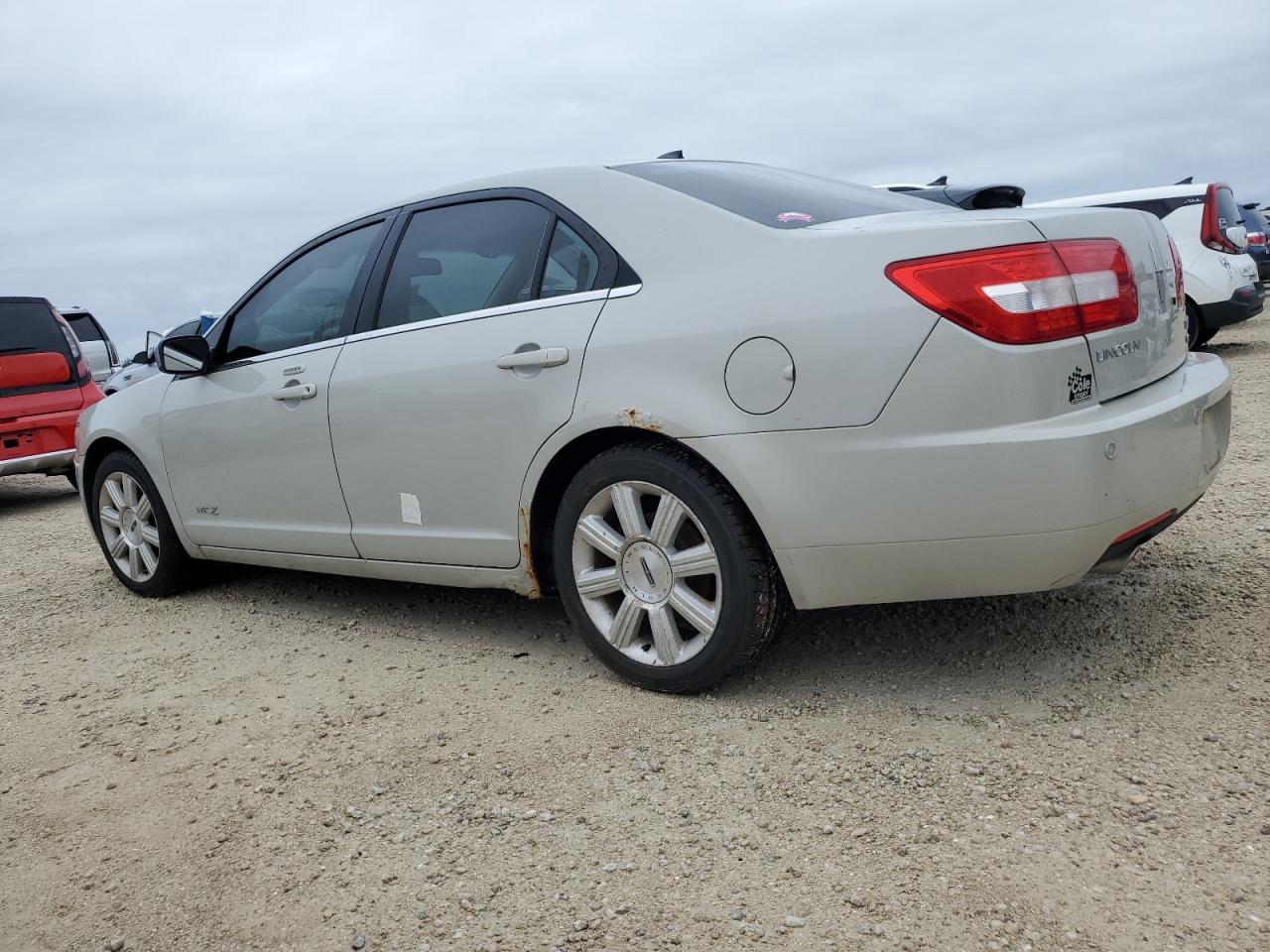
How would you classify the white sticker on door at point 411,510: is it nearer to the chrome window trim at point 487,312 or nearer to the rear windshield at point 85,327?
the chrome window trim at point 487,312

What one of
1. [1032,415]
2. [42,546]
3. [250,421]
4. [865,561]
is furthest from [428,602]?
[42,546]

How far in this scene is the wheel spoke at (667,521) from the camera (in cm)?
301

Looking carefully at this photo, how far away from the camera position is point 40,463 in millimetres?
8500

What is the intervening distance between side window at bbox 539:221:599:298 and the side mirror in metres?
1.85

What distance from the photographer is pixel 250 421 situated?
4.25 m

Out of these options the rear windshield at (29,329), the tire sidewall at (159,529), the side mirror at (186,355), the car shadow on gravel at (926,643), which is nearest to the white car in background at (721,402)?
the car shadow on gravel at (926,643)

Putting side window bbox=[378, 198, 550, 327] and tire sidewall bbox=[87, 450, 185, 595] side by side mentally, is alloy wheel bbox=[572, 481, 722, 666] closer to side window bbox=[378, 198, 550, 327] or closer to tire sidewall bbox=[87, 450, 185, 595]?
side window bbox=[378, 198, 550, 327]

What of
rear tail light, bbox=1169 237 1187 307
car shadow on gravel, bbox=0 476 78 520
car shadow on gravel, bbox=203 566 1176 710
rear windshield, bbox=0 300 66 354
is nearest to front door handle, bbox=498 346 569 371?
car shadow on gravel, bbox=203 566 1176 710

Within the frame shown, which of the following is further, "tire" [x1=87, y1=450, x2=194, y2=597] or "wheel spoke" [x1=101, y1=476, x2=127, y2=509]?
"wheel spoke" [x1=101, y1=476, x2=127, y2=509]

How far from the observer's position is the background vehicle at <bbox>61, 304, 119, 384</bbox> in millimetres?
14781

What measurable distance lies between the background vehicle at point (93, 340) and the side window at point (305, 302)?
1153 cm

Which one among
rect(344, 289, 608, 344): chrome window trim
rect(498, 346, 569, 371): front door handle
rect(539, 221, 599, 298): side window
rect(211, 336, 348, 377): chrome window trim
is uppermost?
rect(539, 221, 599, 298): side window

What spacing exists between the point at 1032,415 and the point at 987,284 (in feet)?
1.05

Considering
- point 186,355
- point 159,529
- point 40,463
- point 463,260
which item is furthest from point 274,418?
point 40,463
